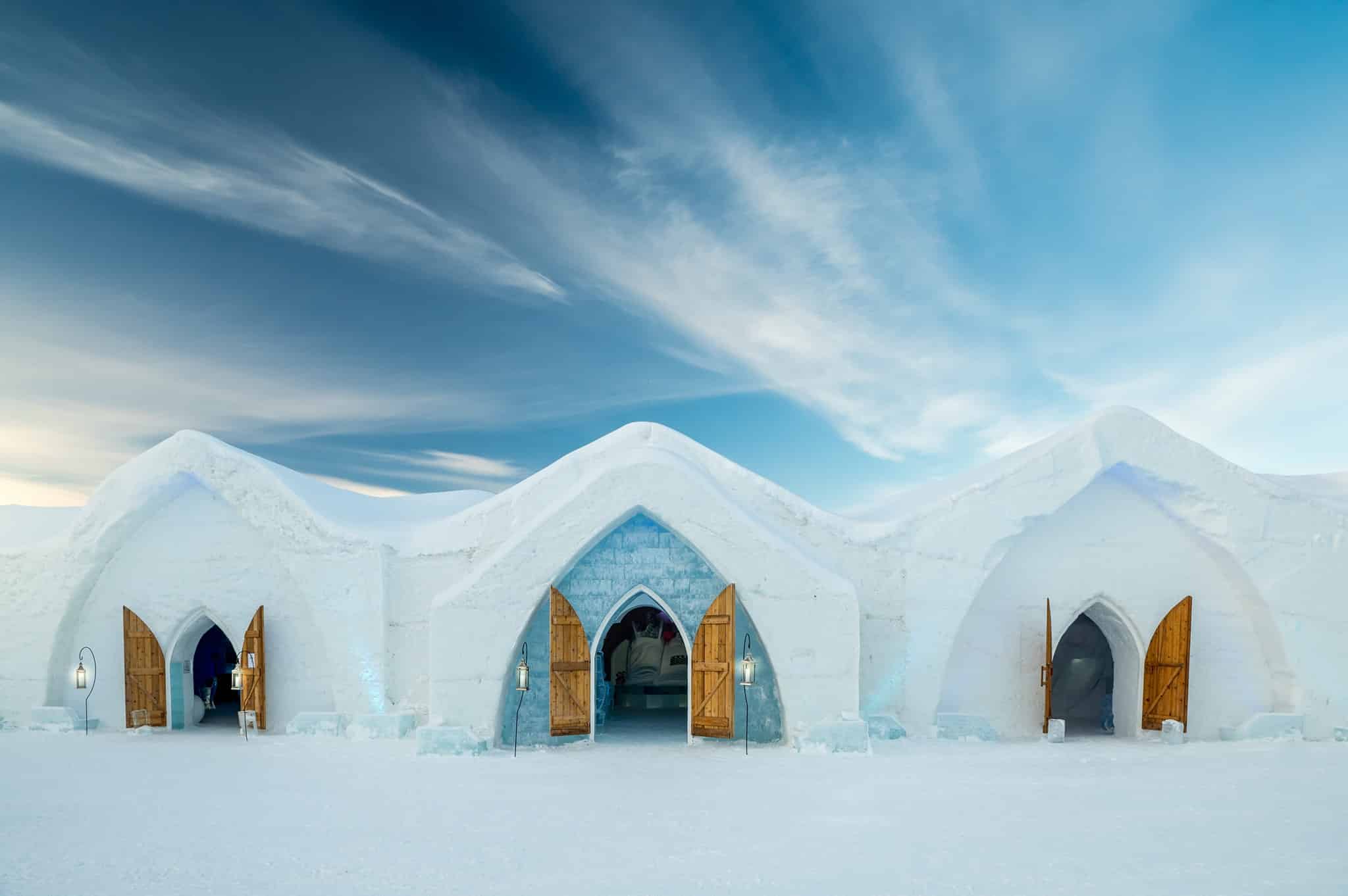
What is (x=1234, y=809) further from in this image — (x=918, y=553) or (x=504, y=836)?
(x=504, y=836)

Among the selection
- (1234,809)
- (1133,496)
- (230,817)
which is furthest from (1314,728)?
(230,817)

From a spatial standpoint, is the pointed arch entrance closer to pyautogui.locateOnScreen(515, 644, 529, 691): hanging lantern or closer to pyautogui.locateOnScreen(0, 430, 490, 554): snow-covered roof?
pyautogui.locateOnScreen(515, 644, 529, 691): hanging lantern

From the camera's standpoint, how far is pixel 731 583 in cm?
1245

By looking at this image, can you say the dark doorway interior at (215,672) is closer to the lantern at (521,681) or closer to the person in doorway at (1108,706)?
the lantern at (521,681)

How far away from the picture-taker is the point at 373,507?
16.6 meters

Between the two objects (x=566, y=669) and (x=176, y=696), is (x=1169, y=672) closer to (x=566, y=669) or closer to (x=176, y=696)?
(x=566, y=669)

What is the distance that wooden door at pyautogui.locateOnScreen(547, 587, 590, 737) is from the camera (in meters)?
12.6

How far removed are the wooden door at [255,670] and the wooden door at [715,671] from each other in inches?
298

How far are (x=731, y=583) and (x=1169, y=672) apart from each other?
7987 mm

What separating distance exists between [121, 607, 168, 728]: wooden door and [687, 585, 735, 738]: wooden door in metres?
9.97

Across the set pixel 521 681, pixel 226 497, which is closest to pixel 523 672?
pixel 521 681

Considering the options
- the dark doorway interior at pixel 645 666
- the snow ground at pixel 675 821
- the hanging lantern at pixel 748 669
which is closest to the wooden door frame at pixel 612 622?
the hanging lantern at pixel 748 669

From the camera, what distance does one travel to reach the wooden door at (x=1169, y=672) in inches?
537

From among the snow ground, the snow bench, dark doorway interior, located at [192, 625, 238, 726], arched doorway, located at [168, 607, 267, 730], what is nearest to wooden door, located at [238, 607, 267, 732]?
arched doorway, located at [168, 607, 267, 730]
